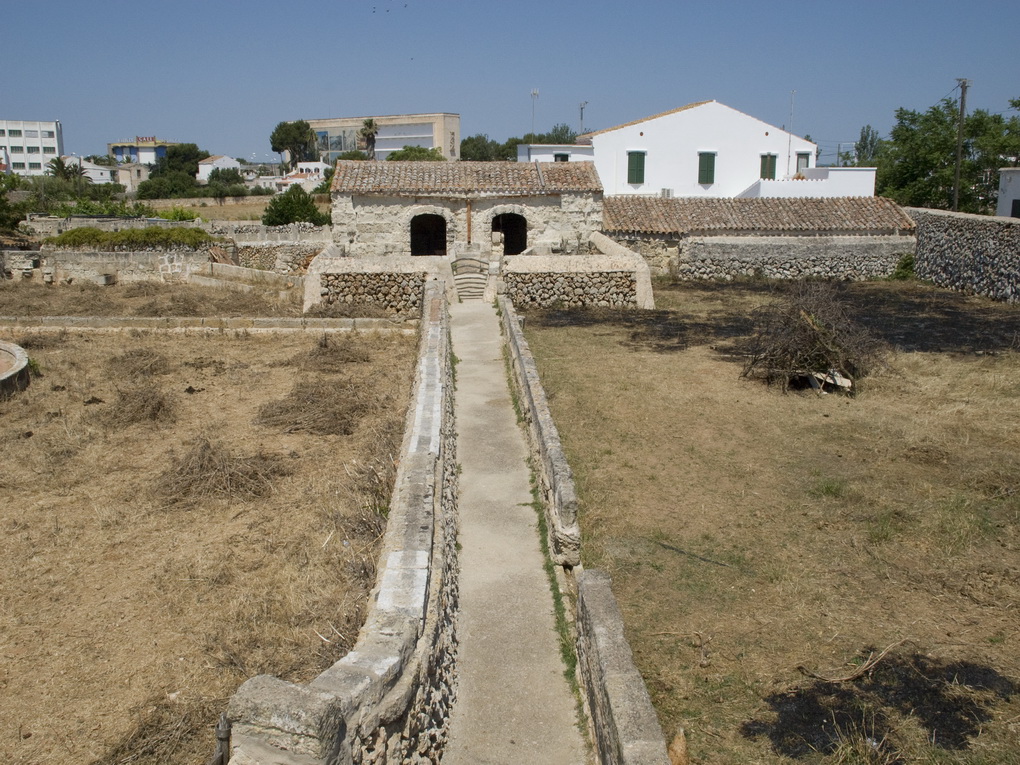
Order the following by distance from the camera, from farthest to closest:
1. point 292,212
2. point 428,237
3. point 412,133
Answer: point 412,133 < point 292,212 < point 428,237

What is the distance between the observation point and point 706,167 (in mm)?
43281

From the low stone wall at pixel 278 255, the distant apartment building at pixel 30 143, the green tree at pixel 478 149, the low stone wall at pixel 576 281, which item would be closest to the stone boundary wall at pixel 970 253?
the low stone wall at pixel 576 281

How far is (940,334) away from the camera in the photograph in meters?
16.5

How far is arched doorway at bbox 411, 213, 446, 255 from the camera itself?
2858 cm

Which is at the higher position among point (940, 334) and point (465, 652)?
point (940, 334)

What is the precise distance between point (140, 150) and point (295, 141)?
27434 mm

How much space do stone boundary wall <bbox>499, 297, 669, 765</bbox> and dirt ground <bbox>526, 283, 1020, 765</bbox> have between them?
416mm

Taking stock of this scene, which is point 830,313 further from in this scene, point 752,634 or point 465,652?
point 465,652

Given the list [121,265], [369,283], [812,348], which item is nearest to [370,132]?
[121,265]

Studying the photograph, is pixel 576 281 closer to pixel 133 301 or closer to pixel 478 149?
pixel 133 301

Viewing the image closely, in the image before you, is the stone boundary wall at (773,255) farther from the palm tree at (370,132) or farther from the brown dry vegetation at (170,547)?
the palm tree at (370,132)

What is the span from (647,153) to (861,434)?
35.0m

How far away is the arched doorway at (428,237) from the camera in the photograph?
28.6m

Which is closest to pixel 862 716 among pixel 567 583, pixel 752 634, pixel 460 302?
pixel 752 634
